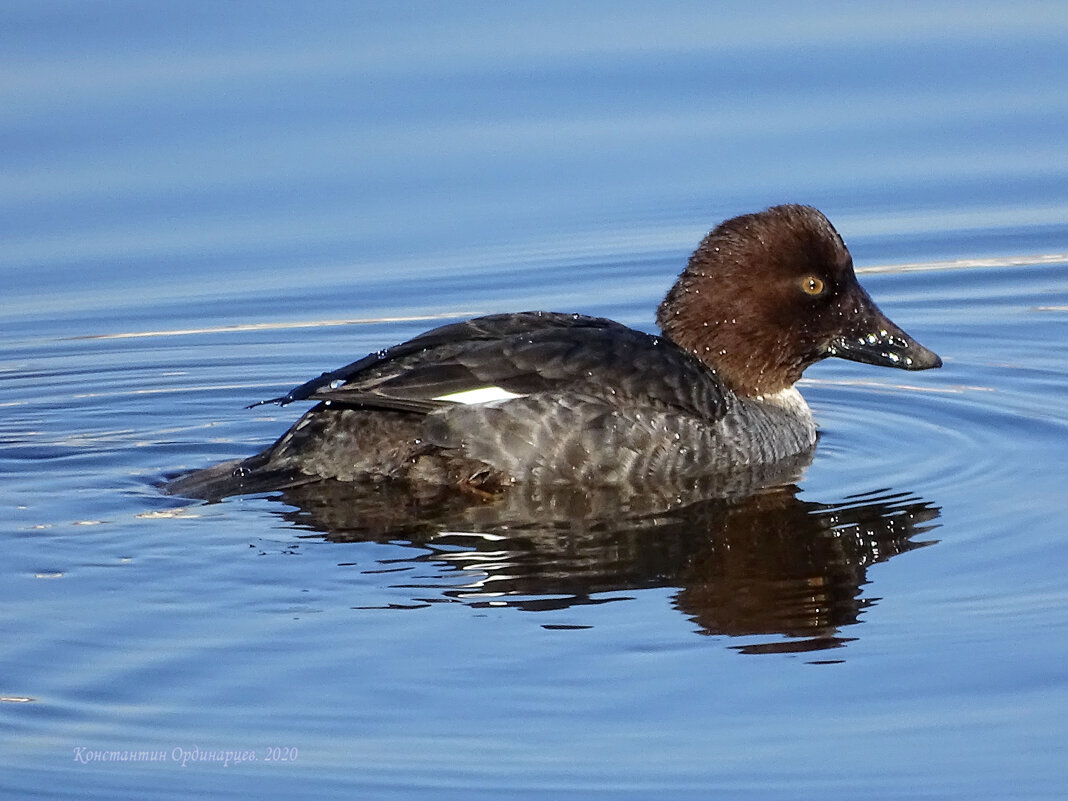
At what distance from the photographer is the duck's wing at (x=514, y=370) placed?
8383 mm

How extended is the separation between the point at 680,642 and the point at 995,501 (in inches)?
83.5

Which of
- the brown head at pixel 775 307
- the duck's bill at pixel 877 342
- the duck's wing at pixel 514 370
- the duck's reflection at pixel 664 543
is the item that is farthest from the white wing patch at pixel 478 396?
the duck's bill at pixel 877 342

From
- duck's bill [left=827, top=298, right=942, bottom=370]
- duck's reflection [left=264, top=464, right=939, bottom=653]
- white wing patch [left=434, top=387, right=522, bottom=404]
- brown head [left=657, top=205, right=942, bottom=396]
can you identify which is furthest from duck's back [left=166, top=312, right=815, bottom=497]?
duck's bill [left=827, top=298, right=942, bottom=370]

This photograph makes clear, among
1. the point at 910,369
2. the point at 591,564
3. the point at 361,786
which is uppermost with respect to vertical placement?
the point at 910,369

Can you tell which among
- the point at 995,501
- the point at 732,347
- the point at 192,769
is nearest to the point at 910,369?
the point at 732,347

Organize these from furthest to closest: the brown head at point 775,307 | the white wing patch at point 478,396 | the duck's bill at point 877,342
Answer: the duck's bill at point 877,342 → the brown head at point 775,307 → the white wing patch at point 478,396

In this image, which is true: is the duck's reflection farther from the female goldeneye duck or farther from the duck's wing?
the duck's wing

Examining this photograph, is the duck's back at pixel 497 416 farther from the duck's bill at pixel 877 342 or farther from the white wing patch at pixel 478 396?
the duck's bill at pixel 877 342

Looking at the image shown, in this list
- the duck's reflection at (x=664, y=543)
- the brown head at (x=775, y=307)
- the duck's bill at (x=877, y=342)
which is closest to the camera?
the duck's reflection at (x=664, y=543)

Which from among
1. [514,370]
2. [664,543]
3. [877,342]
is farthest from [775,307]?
[664,543]

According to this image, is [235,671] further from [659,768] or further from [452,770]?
[659,768]

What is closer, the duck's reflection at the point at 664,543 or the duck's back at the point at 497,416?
the duck's reflection at the point at 664,543

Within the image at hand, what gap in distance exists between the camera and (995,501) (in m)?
8.01

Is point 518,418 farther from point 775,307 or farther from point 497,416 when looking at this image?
point 775,307
